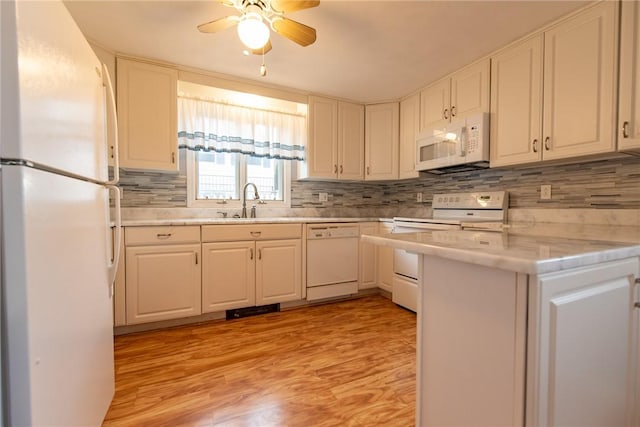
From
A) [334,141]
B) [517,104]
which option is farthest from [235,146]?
[517,104]

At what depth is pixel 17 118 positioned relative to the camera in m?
0.67

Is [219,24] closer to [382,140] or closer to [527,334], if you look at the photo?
[527,334]

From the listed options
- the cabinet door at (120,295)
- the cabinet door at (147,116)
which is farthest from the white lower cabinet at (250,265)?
the cabinet door at (147,116)

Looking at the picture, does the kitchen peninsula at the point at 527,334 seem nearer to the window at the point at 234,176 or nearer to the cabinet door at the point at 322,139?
the cabinet door at the point at 322,139

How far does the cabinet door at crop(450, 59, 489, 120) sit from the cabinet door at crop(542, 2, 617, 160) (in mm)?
440

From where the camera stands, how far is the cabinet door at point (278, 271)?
262cm

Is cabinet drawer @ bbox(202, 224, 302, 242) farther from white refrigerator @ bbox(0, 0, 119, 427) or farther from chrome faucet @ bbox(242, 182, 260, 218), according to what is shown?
white refrigerator @ bbox(0, 0, 119, 427)

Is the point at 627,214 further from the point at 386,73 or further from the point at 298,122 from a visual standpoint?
the point at 298,122

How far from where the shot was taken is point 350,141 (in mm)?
3342

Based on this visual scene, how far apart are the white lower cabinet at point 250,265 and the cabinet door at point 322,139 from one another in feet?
2.51

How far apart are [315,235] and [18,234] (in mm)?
2290

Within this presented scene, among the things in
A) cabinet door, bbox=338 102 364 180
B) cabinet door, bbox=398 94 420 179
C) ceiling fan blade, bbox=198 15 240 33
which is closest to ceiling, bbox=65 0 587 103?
ceiling fan blade, bbox=198 15 240 33

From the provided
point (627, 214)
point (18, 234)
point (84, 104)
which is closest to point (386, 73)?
point (627, 214)

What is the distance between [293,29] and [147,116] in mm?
1534
